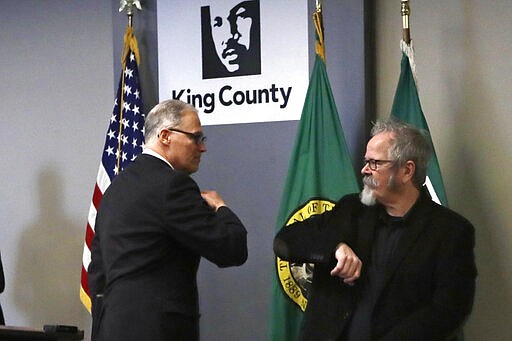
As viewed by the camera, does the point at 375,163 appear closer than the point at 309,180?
Yes

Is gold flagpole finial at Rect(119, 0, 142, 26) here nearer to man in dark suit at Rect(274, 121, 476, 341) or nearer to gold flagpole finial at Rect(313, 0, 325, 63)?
gold flagpole finial at Rect(313, 0, 325, 63)

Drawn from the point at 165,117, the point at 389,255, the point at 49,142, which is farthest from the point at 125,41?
the point at 389,255

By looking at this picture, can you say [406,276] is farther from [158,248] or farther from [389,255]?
[158,248]

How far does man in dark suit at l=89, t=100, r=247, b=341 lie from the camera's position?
8.52 ft

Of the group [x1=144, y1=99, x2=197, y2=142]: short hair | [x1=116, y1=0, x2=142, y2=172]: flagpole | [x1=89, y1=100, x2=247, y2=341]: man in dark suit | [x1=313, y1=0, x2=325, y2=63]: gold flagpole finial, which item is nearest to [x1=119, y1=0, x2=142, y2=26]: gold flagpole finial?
[x1=116, y1=0, x2=142, y2=172]: flagpole

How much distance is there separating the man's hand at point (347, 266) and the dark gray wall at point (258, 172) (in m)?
1.18

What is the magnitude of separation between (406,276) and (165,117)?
92 cm

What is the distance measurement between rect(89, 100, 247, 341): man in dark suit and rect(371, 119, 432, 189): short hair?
0.59m

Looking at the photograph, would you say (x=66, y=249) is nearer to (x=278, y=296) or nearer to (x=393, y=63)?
(x=278, y=296)

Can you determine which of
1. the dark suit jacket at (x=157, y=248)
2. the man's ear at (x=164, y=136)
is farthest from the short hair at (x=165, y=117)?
the dark suit jacket at (x=157, y=248)

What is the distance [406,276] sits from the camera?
2.67 m

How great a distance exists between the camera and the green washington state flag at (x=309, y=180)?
3549mm

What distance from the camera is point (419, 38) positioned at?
3852 mm

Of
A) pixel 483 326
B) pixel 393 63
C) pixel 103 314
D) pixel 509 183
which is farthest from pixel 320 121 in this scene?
pixel 103 314
